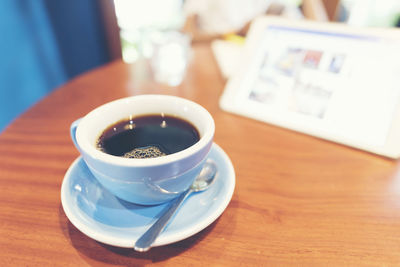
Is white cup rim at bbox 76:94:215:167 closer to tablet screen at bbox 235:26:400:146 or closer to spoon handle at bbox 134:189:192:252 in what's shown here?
spoon handle at bbox 134:189:192:252

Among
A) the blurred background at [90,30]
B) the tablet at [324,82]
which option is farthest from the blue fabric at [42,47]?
the tablet at [324,82]

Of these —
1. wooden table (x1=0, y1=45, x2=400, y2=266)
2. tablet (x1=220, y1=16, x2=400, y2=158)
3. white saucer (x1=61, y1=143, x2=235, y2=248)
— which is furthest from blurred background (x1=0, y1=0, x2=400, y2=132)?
white saucer (x1=61, y1=143, x2=235, y2=248)

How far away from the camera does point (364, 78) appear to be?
0.63 m

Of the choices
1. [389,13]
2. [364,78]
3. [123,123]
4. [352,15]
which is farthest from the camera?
[389,13]

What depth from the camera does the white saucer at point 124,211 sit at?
35 cm

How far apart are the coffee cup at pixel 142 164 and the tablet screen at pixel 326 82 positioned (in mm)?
308

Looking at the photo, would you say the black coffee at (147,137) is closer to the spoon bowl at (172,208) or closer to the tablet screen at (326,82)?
the spoon bowl at (172,208)

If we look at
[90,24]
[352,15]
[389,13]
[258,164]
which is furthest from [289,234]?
[90,24]

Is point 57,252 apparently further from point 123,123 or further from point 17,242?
point 123,123

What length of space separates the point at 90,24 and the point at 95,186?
1.51 metres

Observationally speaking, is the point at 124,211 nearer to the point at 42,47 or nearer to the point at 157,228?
the point at 157,228

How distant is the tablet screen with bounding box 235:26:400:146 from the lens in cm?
60

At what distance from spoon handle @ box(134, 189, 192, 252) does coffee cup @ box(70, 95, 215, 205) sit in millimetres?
11

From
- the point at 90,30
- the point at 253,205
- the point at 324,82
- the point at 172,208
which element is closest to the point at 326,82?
the point at 324,82
